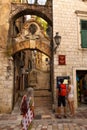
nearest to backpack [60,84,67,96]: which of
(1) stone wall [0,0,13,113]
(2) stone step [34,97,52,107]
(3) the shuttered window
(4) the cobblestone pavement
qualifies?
(4) the cobblestone pavement

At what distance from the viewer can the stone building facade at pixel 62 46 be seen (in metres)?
11.3

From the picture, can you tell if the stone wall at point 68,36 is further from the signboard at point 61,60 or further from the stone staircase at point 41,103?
the stone staircase at point 41,103

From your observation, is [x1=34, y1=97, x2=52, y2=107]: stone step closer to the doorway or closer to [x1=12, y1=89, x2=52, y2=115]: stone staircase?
[x1=12, y1=89, x2=52, y2=115]: stone staircase

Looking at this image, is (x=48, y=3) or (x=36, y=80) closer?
(x=48, y=3)

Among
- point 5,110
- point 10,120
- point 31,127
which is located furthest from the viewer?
point 5,110

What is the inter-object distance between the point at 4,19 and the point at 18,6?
3.52 feet

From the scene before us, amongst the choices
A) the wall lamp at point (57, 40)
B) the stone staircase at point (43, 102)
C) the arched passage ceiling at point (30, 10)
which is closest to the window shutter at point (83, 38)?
the wall lamp at point (57, 40)

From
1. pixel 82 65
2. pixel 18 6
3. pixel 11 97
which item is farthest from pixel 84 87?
pixel 18 6

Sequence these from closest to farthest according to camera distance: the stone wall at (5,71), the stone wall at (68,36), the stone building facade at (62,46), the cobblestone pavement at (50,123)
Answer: the cobblestone pavement at (50,123)
the stone wall at (5,71)
the stone building facade at (62,46)
the stone wall at (68,36)

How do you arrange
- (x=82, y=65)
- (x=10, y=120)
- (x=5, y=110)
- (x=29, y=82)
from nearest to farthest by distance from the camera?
(x=10, y=120)
(x=5, y=110)
(x=82, y=65)
(x=29, y=82)

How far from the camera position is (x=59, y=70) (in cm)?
1150

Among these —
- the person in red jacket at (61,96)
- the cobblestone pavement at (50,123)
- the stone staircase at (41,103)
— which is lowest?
the cobblestone pavement at (50,123)

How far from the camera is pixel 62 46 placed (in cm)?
1173

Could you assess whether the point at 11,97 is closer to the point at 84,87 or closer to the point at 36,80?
the point at 84,87
